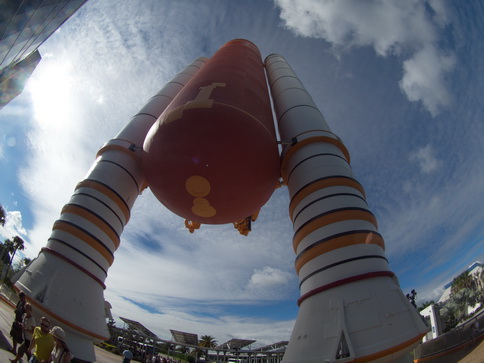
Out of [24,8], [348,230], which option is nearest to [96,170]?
[348,230]

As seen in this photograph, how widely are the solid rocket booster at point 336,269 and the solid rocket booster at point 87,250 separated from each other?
3.31 meters

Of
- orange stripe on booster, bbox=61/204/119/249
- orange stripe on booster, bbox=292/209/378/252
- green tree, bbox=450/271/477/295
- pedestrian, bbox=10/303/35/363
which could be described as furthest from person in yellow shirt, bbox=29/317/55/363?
green tree, bbox=450/271/477/295

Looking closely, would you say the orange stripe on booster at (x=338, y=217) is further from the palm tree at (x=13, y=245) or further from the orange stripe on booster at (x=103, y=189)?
the palm tree at (x=13, y=245)

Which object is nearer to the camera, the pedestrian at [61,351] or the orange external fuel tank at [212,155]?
the pedestrian at [61,351]

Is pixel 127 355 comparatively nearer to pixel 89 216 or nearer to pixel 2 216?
pixel 89 216

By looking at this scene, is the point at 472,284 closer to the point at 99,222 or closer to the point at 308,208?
the point at 308,208

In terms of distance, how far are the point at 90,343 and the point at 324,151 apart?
5525 millimetres

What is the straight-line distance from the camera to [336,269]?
4102 mm

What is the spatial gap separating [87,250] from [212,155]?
2.83 meters

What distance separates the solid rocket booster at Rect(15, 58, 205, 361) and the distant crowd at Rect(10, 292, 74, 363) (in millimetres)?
182

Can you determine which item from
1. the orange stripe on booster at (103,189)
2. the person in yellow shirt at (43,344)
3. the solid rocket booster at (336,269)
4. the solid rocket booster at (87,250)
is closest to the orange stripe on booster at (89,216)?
the solid rocket booster at (87,250)

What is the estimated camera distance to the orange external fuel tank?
4602 mm

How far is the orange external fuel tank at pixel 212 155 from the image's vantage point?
4.60 m

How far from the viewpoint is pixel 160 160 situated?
16.3ft
